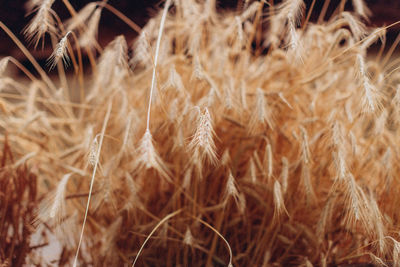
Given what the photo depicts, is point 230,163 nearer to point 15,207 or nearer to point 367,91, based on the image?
point 367,91

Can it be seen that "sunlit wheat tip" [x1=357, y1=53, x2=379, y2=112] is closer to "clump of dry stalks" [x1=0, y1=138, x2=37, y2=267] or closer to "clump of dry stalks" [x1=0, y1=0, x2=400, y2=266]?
"clump of dry stalks" [x1=0, y1=0, x2=400, y2=266]

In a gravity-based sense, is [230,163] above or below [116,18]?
below

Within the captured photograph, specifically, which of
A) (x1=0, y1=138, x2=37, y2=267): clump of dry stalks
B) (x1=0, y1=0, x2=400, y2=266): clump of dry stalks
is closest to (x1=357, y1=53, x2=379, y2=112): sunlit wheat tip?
Result: (x1=0, y1=0, x2=400, y2=266): clump of dry stalks

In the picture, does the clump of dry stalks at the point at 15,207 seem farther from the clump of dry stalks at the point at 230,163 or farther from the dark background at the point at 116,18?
the dark background at the point at 116,18

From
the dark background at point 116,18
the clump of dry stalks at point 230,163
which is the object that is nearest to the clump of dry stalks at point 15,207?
the clump of dry stalks at point 230,163

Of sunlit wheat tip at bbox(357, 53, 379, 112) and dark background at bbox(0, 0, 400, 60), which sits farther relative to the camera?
dark background at bbox(0, 0, 400, 60)

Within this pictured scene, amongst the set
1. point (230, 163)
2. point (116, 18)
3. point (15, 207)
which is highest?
point (116, 18)

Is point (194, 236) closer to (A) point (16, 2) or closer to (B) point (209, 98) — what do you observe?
(B) point (209, 98)

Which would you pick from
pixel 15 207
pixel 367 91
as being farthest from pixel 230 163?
pixel 15 207

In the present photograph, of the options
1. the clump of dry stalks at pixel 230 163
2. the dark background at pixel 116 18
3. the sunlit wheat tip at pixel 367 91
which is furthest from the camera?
the dark background at pixel 116 18
